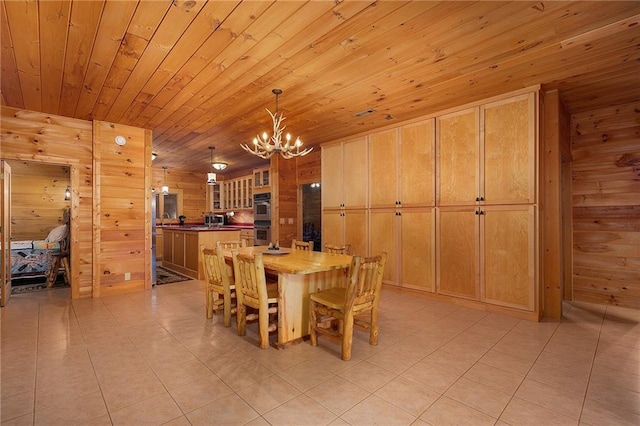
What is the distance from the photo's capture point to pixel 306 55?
2.70m

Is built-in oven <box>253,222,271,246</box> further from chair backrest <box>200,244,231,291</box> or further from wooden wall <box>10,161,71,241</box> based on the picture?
wooden wall <box>10,161,71,241</box>

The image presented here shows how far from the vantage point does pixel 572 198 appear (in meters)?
4.31

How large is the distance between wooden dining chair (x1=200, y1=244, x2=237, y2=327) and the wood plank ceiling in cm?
184

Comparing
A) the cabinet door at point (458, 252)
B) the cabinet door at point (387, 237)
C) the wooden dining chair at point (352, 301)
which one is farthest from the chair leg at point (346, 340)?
the cabinet door at point (387, 237)

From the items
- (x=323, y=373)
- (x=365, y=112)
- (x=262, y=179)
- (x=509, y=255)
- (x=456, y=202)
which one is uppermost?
(x=365, y=112)

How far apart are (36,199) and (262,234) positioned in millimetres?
5304

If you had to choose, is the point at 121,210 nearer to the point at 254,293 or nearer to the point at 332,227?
the point at 254,293

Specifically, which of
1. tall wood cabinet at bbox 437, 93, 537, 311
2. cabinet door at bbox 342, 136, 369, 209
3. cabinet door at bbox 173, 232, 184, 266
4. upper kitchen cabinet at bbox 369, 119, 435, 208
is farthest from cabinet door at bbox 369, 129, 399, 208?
cabinet door at bbox 173, 232, 184, 266

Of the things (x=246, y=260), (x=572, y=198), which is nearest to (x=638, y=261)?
(x=572, y=198)

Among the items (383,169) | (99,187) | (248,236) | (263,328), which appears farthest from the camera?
(248,236)

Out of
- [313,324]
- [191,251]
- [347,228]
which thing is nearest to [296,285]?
[313,324]

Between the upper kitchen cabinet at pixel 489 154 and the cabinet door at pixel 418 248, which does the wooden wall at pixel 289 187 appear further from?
the upper kitchen cabinet at pixel 489 154

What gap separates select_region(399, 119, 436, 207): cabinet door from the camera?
4.28 m

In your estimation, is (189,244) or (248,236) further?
(248,236)
